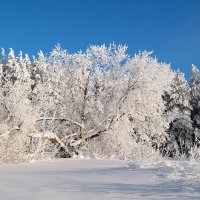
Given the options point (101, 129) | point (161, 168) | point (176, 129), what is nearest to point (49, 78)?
point (101, 129)

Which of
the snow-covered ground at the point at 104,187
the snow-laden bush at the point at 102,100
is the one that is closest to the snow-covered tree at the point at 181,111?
the snow-laden bush at the point at 102,100

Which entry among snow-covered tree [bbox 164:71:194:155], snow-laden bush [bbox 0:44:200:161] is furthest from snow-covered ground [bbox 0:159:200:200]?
snow-covered tree [bbox 164:71:194:155]

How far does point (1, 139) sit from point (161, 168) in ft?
22.0

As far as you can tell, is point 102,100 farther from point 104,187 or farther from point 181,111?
point 181,111

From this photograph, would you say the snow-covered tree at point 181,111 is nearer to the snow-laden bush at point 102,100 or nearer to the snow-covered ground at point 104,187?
the snow-laden bush at point 102,100

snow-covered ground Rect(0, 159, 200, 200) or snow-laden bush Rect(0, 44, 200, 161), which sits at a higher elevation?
snow-laden bush Rect(0, 44, 200, 161)

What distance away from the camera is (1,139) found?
40.2 ft

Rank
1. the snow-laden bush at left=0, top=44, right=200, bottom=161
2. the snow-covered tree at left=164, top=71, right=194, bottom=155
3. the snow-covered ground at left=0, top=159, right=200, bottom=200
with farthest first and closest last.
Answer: the snow-covered tree at left=164, top=71, right=194, bottom=155
the snow-laden bush at left=0, top=44, right=200, bottom=161
the snow-covered ground at left=0, top=159, right=200, bottom=200

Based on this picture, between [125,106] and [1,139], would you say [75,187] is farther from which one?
[125,106]

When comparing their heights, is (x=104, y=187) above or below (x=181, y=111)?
below

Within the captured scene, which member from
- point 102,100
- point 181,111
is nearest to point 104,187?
point 102,100

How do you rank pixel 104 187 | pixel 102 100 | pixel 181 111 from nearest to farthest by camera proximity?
pixel 104 187, pixel 102 100, pixel 181 111

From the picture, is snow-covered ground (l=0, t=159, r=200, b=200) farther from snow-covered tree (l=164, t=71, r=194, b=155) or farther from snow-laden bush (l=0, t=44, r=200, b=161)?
snow-covered tree (l=164, t=71, r=194, b=155)

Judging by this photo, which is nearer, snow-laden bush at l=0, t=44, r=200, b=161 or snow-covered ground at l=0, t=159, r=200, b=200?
snow-covered ground at l=0, t=159, r=200, b=200
